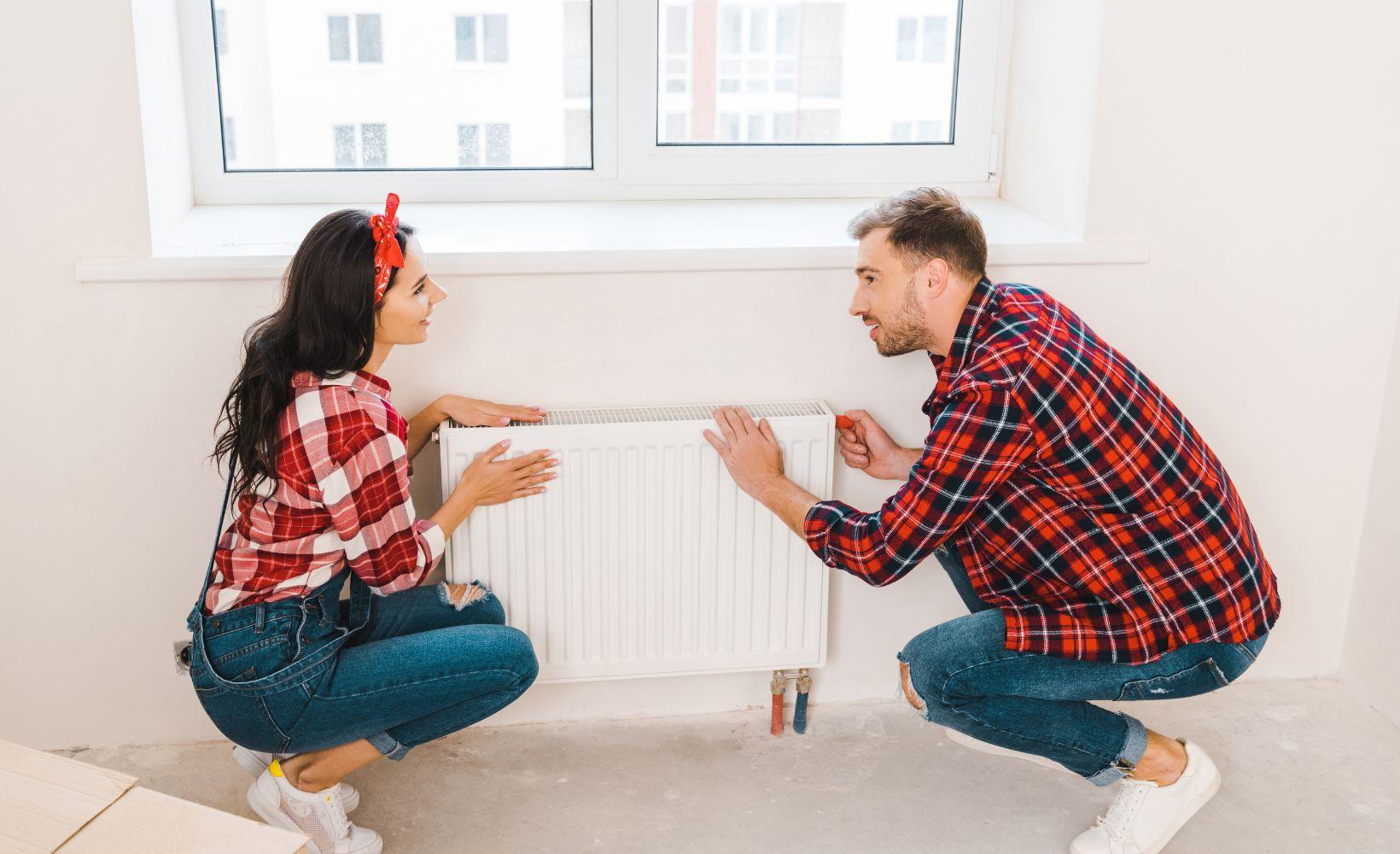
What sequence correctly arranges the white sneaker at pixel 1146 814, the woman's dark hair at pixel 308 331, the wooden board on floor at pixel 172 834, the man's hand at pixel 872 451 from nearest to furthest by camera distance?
the wooden board on floor at pixel 172 834, the woman's dark hair at pixel 308 331, the white sneaker at pixel 1146 814, the man's hand at pixel 872 451

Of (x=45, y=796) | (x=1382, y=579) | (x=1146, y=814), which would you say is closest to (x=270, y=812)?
(x=45, y=796)

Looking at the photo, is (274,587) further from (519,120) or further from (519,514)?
(519,120)

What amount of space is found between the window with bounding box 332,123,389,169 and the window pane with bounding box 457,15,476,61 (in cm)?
20

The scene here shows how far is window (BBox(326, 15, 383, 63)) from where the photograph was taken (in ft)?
7.14

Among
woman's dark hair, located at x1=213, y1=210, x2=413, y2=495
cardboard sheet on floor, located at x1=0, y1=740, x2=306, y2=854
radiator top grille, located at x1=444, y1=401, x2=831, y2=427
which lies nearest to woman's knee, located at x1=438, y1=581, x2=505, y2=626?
radiator top grille, located at x1=444, y1=401, x2=831, y2=427

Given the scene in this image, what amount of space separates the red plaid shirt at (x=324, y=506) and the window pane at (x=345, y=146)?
0.70m

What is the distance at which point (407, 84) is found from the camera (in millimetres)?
2221

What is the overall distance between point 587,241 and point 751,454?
17.6 inches

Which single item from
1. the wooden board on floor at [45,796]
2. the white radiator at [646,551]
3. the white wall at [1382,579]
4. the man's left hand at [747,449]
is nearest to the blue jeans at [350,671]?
the white radiator at [646,551]

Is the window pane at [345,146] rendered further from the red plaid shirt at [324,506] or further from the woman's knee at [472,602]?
the woman's knee at [472,602]

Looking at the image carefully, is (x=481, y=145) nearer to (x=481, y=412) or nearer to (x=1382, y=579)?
(x=481, y=412)

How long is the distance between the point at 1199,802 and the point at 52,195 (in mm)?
1955

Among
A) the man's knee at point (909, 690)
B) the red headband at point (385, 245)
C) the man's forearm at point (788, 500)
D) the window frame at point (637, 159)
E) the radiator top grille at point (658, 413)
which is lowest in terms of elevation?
the man's knee at point (909, 690)

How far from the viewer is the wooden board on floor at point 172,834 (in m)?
1.22
